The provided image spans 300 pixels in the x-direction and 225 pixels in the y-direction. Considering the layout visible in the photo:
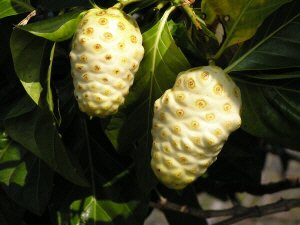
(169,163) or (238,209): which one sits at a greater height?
(169,163)

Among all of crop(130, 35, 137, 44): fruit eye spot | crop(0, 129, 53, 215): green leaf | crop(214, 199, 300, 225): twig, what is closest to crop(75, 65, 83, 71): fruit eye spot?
crop(130, 35, 137, 44): fruit eye spot

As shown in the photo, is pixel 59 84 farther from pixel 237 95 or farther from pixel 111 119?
pixel 237 95

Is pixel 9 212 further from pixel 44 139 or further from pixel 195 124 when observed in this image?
pixel 195 124

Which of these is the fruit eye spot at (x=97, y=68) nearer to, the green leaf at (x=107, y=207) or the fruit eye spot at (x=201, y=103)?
the fruit eye spot at (x=201, y=103)

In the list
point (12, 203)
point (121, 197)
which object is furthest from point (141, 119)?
point (12, 203)

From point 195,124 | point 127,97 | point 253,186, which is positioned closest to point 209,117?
point 195,124
